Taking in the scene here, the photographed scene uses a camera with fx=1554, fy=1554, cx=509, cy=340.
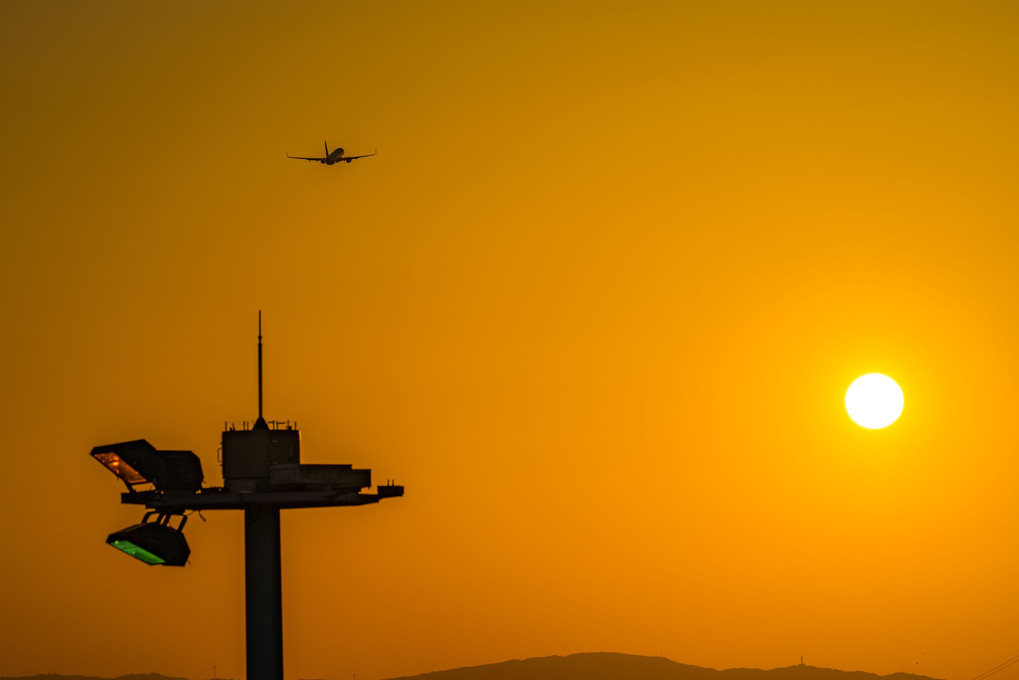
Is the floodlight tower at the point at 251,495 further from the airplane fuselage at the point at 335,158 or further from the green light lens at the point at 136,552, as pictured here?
the airplane fuselage at the point at 335,158

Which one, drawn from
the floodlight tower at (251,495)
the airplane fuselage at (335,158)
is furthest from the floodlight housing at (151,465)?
the airplane fuselage at (335,158)

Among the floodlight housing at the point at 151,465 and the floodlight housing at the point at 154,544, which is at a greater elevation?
the floodlight housing at the point at 151,465

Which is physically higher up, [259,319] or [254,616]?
[259,319]

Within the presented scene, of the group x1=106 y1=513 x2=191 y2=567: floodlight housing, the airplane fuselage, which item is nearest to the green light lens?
x1=106 y1=513 x2=191 y2=567: floodlight housing

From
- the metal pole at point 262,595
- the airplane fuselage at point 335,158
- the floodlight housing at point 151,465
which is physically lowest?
the metal pole at point 262,595

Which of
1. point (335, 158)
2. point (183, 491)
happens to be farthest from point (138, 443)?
point (335, 158)

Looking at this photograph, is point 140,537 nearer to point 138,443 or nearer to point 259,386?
point 138,443
